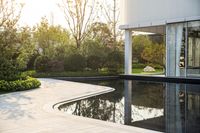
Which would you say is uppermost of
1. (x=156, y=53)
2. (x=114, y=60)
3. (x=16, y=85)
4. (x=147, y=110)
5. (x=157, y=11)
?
(x=157, y=11)

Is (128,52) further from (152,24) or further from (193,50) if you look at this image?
(193,50)

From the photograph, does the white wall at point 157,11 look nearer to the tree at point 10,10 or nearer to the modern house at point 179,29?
the modern house at point 179,29

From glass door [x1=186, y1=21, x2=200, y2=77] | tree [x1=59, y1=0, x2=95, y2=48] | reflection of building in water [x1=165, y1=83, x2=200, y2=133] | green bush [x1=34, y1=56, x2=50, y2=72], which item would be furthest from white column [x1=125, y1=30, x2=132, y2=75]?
reflection of building in water [x1=165, y1=83, x2=200, y2=133]

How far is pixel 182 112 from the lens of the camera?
791 centimetres

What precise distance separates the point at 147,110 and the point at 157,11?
10041mm

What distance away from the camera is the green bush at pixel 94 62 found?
21.0m

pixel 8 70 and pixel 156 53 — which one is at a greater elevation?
pixel 156 53

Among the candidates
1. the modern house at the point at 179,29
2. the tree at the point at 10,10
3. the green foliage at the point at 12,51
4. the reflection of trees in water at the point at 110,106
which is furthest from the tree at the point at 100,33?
the reflection of trees in water at the point at 110,106

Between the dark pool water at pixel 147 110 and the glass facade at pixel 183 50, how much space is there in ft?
15.1

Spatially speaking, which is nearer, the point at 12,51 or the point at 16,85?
the point at 16,85

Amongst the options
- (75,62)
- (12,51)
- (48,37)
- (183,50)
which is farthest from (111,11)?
(12,51)

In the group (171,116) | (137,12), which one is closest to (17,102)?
(171,116)

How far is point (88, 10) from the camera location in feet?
85.1

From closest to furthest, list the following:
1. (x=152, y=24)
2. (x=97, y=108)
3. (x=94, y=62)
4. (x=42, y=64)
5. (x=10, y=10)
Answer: (x=97, y=108) < (x=10, y=10) < (x=152, y=24) < (x=42, y=64) < (x=94, y=62)
